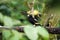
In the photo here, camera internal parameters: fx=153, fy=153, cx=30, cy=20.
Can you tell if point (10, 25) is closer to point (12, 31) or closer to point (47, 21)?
point (12, 31)

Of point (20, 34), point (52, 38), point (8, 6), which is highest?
point (8, 6)

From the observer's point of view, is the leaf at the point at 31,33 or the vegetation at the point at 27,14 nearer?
the leaf at the point at 31,33

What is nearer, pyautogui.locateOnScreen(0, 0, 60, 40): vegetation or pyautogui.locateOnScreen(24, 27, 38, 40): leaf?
pyautogui.locateOnScreen(24, 27, 38, 40): leaf

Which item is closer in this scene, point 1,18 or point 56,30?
point 1,18

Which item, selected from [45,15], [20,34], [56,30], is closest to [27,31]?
[20,34]

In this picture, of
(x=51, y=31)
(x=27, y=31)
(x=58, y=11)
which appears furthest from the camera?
(x=51, y=31)

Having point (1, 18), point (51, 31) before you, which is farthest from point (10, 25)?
point (51, 31)

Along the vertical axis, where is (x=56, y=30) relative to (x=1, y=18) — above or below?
below

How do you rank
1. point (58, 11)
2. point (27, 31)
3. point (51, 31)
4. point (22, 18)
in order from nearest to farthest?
point (58, 11) → point (27, 31) → point (51, 31) → point (22, 18)

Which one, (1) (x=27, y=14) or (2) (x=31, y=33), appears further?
(1) (x=27, y=14)

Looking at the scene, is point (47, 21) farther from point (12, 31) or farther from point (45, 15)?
point (12, 31)
